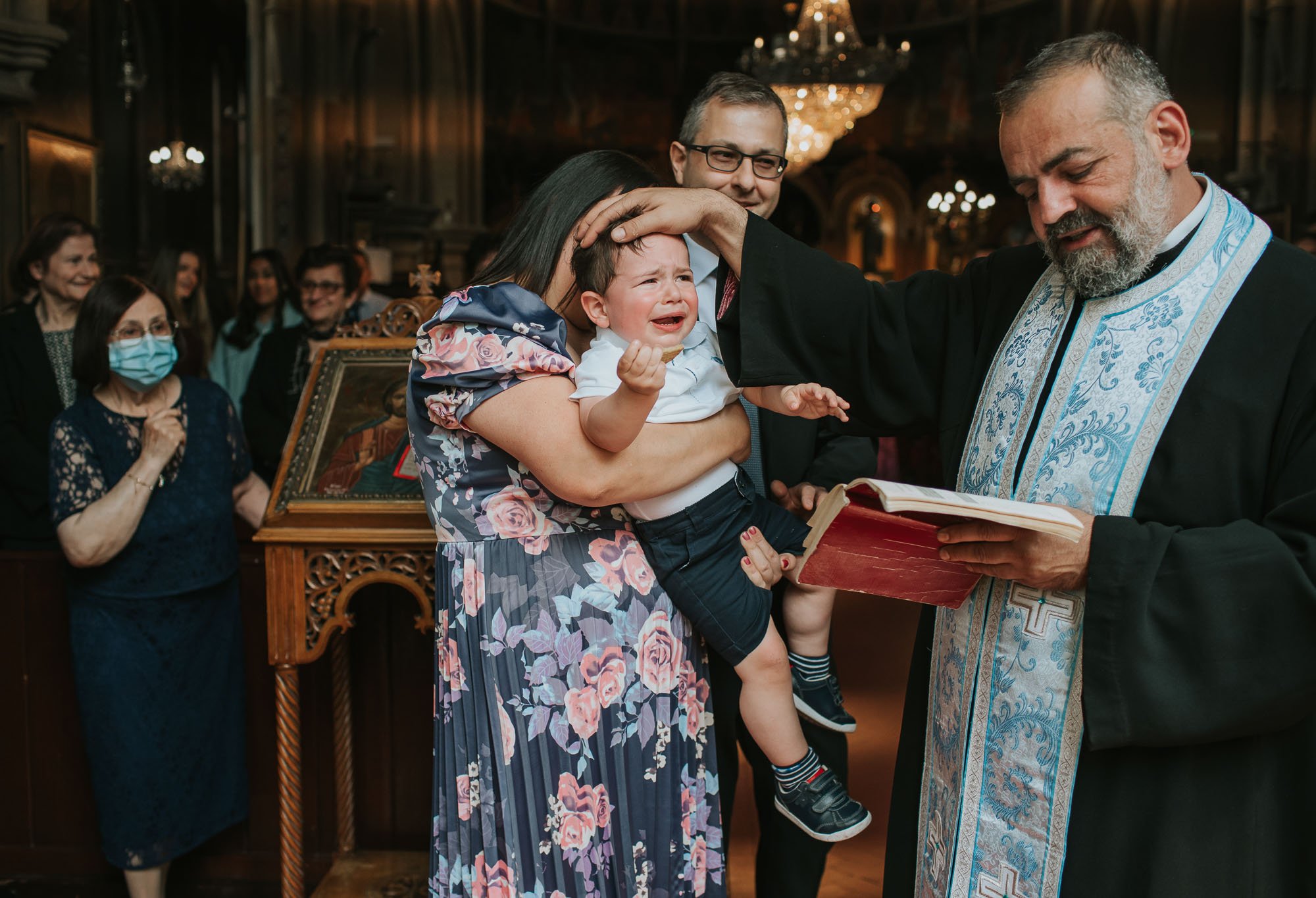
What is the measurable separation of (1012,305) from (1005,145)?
368 mm

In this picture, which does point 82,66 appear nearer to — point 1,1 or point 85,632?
point 1,1

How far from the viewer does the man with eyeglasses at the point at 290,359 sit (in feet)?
15.7

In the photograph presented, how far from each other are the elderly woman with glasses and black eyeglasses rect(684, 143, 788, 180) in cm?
165

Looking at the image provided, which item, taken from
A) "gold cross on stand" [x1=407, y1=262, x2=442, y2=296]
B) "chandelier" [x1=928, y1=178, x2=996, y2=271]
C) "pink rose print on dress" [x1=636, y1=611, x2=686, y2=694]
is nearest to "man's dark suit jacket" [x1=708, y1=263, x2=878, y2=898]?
"pink rose print on dress" [x1=636, y1=611, x2=686, y2=694]

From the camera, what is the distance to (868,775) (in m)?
4.35

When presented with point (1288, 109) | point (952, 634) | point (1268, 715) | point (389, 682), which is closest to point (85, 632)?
point (389, 682)

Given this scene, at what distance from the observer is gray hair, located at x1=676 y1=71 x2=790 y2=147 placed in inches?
99.1

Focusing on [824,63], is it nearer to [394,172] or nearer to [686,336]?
[394,172]

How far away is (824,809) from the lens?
86.7 inches

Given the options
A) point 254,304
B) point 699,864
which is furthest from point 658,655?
point 254,304

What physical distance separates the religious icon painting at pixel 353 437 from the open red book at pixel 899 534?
1.43 meters

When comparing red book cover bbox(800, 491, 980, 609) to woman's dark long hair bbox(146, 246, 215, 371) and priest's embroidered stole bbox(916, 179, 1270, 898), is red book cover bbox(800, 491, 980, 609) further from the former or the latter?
woman's dark long hair bbox(146, 246, 215, 371)

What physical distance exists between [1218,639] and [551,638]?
1086 mm

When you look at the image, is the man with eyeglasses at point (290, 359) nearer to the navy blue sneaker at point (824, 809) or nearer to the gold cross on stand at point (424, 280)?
the gold cross on stand at point (424, 280)
